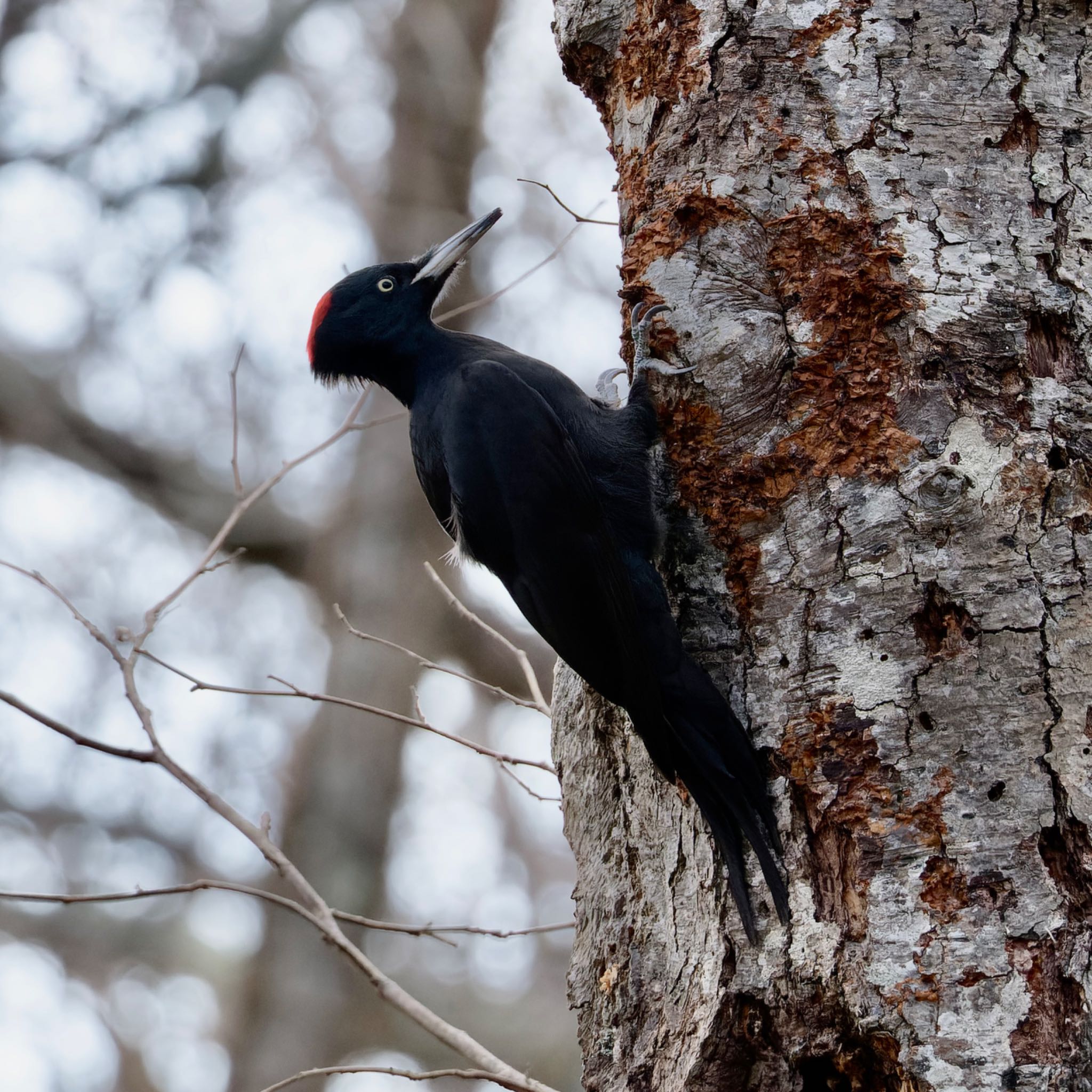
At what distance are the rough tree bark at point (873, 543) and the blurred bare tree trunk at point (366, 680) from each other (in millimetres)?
3685

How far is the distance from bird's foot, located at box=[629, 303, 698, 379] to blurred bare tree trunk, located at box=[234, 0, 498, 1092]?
3671mm

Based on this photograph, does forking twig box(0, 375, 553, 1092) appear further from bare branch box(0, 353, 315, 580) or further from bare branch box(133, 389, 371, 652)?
bare branch box(0, 353, 315, 580)

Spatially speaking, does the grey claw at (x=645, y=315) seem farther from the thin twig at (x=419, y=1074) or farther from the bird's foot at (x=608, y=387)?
the thin twig at (x=419, y=1074)

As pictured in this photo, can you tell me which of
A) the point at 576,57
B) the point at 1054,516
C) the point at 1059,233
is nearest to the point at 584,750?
the point at 1054,516

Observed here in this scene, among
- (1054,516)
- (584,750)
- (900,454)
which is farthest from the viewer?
(584,750)

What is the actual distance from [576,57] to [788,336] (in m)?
0.94

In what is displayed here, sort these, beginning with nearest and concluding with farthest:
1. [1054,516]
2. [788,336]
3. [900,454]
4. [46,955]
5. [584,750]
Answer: [1054,516] < [900,454] < [788,336] < [584,750] < [46,955]

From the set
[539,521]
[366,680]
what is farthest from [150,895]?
[366,680]

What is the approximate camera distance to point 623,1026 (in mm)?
1954

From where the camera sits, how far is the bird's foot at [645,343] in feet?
6.77

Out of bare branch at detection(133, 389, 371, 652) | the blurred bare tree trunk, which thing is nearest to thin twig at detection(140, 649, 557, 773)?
bare branch at detection(133, 389, 371, 652)

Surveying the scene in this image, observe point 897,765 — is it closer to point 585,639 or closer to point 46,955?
point 585,639

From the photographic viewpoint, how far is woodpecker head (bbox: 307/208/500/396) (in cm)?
302

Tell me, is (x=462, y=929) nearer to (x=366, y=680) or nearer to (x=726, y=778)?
(x=726, y=778)
